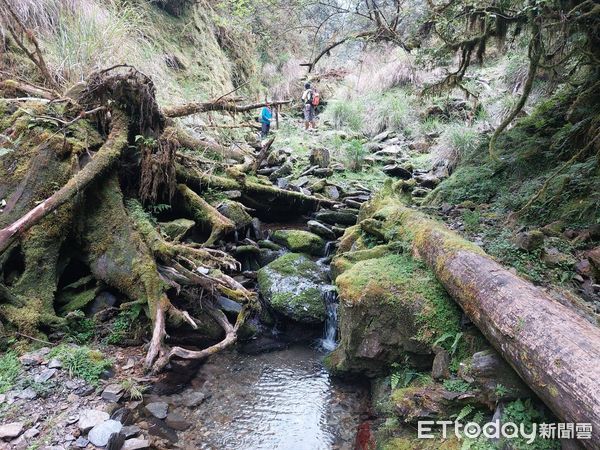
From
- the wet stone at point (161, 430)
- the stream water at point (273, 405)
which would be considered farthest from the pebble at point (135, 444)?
the stream water at point (273, 405)

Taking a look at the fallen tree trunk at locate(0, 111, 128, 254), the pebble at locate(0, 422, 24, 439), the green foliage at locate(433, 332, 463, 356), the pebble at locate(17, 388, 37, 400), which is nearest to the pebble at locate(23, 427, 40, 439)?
the pebble at locate(0, 422, 24, 439)

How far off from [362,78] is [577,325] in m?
17.1

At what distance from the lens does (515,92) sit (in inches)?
439

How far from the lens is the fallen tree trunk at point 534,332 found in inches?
85.7

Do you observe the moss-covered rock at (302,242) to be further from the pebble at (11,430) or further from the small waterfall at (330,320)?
the pebble at (11,430)

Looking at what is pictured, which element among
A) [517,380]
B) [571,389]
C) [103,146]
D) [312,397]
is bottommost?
[312,397]

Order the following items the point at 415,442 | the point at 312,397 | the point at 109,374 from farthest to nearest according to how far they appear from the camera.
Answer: the point at 312,397 < the point at 109,374 < the point at 415,442

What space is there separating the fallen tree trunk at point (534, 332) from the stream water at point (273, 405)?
67.0 inches

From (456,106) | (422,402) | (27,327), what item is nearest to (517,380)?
(422,402)

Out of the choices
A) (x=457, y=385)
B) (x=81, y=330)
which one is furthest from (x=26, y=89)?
(x=457, y=385)

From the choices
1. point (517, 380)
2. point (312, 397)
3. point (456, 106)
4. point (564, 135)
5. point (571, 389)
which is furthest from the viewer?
point (456, 106)

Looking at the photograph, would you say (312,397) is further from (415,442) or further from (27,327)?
(27,327)

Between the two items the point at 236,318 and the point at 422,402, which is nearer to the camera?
the point at 422,402

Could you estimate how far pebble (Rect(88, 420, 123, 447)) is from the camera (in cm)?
320
